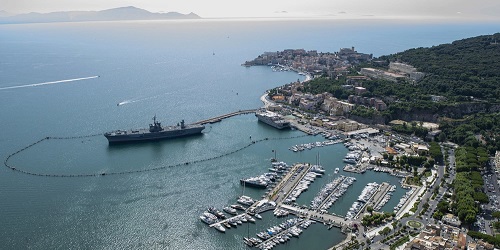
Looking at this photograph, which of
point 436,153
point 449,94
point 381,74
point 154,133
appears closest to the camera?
point 436,153

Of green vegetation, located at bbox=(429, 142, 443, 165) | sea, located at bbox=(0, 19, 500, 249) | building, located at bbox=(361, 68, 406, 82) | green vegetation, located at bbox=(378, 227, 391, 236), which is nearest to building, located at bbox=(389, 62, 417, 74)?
building, located at bbox=(361, 68, 406, 82)

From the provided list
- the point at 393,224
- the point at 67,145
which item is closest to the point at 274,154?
the point at 393,224

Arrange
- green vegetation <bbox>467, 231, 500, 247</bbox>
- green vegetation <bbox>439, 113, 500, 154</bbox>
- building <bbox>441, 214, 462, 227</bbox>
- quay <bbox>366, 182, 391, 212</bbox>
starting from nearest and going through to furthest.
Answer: green vegetation <bbox>467, 231, 500, 247</bbox>
building <bbox>441, 214, 462, 227</bbox>
quay <bbox>366, 182, 391, 212</bbox>
green vegetation <bbox>439, 113, 500, 154</bbox>

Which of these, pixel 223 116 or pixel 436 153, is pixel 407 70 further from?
pixel 436 153

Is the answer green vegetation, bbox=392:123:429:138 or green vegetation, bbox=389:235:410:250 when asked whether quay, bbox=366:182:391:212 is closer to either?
green vegetation, bbox=389:235:410:250

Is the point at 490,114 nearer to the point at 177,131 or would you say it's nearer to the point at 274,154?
the point at 274,154

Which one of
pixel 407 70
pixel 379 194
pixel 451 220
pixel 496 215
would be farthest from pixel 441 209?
pixel 407 70

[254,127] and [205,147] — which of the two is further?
[254,127]

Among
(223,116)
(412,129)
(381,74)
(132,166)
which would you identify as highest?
(381,74)
